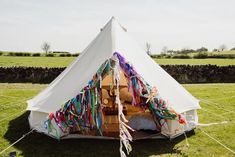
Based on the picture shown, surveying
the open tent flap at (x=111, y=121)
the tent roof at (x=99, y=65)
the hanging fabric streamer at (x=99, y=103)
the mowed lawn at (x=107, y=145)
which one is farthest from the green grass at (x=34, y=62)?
the hanging fabric streamer at (x=99, y=103)

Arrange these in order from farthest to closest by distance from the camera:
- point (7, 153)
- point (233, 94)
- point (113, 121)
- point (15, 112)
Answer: point (233, 94) < point (15, 112) < point (113, 121) < point (7, 153)

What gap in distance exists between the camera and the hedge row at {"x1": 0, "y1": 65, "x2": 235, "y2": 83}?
18.5 metres

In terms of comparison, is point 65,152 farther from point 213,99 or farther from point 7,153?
point 213,99

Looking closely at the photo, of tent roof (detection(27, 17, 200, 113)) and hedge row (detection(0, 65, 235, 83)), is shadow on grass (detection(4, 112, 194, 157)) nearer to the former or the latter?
tent roof (detection(27, 17, 200, 113))

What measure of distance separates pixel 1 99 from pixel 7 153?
621 centimetres

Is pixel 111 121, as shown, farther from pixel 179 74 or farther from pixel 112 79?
pixel 179 74

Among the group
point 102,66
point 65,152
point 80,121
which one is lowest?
point 65,152

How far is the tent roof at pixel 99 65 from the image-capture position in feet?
20.6

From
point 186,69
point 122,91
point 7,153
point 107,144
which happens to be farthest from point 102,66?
point 186,69

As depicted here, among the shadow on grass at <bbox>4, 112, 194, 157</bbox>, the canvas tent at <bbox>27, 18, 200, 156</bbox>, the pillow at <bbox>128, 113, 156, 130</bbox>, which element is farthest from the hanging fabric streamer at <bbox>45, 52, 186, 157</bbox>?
the pillow at <bbox>128, 113, 156, 130</bbox>

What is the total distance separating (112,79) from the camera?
234 inches

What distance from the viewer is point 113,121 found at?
287 inches

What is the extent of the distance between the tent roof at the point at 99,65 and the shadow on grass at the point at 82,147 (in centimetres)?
66

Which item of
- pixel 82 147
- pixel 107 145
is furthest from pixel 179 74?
pixel 82 147
